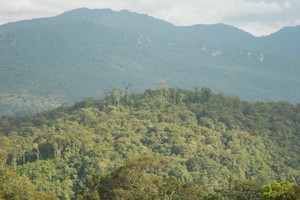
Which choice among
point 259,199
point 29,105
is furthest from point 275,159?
point 29,105

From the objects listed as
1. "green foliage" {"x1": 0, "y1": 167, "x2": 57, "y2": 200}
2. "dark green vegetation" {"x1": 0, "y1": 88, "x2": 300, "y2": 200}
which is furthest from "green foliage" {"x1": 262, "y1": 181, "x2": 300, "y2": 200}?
"green foliage" {"x1": 0, "y1": 167, "x2": 57, "y2": 200}

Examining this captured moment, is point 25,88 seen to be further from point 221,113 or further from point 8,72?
point 221,113

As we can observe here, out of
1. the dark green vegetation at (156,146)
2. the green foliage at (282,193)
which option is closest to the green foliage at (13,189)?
the dark green vegetation at (156,146)

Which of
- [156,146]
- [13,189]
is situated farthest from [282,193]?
[156,146]

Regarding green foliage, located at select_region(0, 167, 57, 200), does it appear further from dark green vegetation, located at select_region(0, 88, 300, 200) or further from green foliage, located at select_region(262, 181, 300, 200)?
green foliage, located at select_region(262, 181, 300, 200)

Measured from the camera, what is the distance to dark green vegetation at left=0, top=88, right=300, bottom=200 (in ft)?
132

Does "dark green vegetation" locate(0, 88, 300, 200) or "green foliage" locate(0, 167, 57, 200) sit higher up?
"green foliage" locate(0, 167, 57, 200)

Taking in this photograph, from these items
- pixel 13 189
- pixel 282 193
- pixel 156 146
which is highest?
pixel 282 193

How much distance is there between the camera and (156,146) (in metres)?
66.4

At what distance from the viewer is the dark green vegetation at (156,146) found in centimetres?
4022

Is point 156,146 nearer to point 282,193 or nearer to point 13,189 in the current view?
point 13,189

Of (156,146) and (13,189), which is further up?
(13,189)

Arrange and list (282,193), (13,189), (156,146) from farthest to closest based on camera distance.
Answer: (156,146), (13,189), (282,193)

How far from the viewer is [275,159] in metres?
69.2
